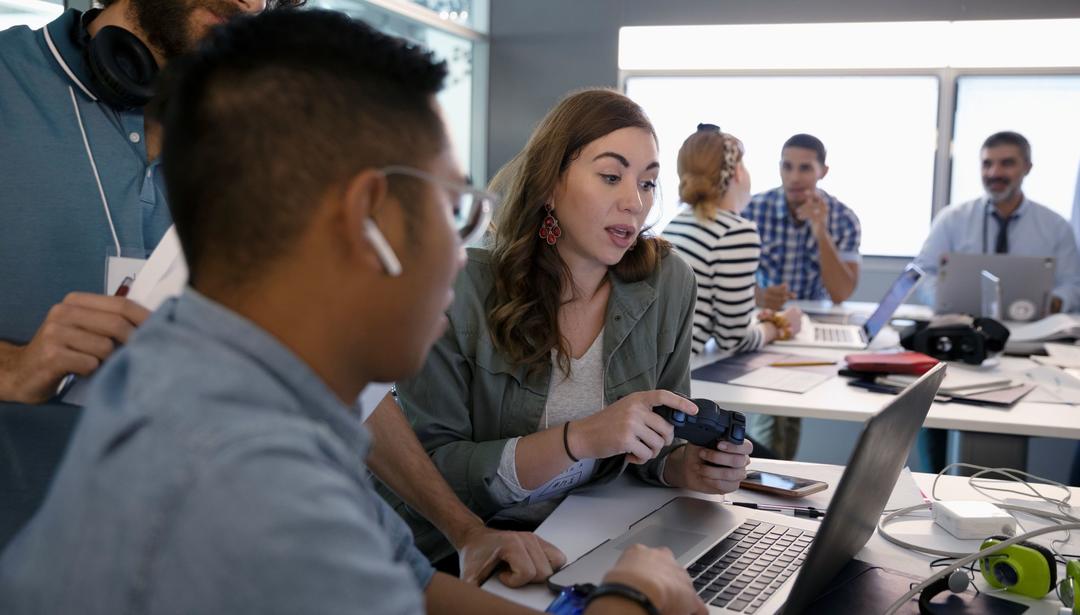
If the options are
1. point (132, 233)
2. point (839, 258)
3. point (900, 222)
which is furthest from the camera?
point (900, 222)

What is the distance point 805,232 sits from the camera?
4.82 m

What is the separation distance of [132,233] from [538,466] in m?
0.79

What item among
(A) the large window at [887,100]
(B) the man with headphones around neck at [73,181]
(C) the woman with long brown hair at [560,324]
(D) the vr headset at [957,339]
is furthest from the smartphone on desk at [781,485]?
(A) the large window at [887,100]

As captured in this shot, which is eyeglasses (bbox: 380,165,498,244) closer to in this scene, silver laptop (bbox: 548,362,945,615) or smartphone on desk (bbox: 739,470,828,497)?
silver laptop (bbox: 548,362,945,615)

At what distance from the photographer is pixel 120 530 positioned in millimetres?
566

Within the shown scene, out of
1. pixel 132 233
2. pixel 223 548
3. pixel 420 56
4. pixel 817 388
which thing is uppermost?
pixel 420 56

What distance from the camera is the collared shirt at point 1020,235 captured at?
4.95m

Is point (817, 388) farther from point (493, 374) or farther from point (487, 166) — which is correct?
point (487, 166)

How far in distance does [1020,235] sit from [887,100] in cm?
173

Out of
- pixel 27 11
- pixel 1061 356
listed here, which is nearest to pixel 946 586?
pixel 1061 356

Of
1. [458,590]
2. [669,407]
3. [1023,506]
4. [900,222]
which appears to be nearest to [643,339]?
[669,407]

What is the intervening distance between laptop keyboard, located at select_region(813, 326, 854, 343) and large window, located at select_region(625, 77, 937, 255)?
279cm

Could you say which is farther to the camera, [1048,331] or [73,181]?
[1048,331]

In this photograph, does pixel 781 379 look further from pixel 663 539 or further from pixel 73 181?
pixel 73 181
